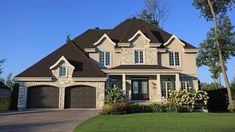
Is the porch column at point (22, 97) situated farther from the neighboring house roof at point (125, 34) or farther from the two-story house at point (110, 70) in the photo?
the neighboring house roof at point (125, 34)

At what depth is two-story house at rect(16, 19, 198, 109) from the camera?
25.2 metres

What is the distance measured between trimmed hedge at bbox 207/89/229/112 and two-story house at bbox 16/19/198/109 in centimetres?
256

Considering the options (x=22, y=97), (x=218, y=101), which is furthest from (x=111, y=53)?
(x=218, y=101)

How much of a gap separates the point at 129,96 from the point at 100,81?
4209 millimetres

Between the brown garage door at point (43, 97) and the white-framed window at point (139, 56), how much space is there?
9.76m

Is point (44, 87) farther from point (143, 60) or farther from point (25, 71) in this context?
point (143, 60)

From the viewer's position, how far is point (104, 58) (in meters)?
28.9

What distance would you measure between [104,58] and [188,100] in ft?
37.3

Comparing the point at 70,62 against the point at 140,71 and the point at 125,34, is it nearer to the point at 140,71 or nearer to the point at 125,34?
the point at 140,71

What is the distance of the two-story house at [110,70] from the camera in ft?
82.6

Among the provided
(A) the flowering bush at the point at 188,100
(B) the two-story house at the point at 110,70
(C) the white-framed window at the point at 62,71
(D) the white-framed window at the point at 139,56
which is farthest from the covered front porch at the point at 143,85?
(C) the white-framed window at the point at 62,71

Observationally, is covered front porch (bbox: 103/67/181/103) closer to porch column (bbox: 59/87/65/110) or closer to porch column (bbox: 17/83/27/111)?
porch column (bbox: 59/87/65/110)

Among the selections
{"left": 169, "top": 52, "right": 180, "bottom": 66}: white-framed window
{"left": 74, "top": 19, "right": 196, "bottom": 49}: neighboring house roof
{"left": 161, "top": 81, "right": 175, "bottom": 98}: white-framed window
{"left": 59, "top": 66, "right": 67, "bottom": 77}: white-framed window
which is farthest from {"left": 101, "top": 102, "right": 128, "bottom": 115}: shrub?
{"left": 169, "top": 52, "right": 180, "bottom": 66}: white-framed window

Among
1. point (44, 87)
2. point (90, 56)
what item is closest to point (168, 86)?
point (90, 56)
